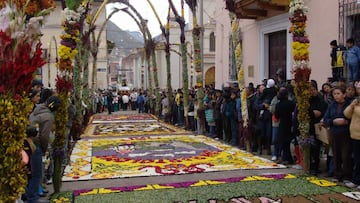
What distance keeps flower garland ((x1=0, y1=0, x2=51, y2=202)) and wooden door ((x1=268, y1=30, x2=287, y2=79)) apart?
13.7 meters

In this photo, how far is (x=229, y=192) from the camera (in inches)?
302

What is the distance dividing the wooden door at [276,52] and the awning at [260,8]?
2.79 feet

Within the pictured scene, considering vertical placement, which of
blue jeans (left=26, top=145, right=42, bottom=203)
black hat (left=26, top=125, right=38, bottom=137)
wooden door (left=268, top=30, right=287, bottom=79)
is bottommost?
blue jeans (left=26, top=145, right=42, bottom=203)

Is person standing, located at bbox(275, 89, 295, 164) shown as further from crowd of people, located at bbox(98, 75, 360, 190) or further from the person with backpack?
the person with backpack

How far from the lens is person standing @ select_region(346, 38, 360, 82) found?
11.2 metres

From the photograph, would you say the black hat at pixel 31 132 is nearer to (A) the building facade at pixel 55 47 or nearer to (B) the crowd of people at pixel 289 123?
(B) the crowd of people at pixel 289 123

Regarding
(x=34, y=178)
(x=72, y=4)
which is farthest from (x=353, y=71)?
(x=34, y=178)

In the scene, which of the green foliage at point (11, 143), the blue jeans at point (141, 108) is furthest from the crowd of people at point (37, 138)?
the blue jeans at point (141, 108)

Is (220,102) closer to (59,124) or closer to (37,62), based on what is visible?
(59,124)

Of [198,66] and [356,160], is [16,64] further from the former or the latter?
[198,66]

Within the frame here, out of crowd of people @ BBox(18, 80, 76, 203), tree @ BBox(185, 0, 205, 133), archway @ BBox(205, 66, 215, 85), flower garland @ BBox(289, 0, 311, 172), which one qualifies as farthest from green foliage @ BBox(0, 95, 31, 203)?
archway @ BBox(205, 66, 215, 85)

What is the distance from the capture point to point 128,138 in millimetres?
15938

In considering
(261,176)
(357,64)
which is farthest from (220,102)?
(261,176)

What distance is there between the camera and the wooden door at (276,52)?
57.1 feet
